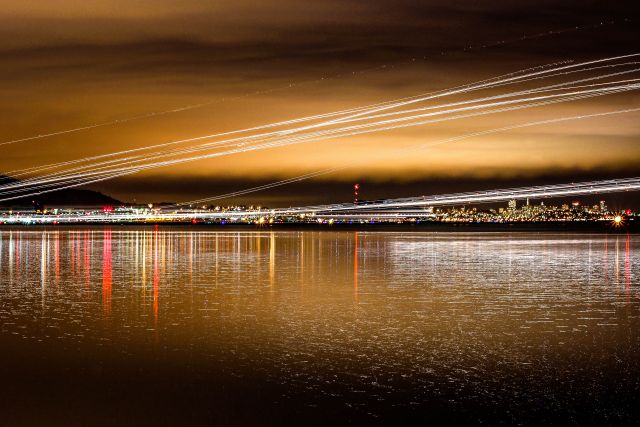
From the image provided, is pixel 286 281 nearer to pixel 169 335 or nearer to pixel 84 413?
pixel 169 335

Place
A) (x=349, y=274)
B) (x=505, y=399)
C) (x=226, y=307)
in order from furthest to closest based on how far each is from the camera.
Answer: (x=349, y=274) → (x=226, y=307) → (x=505, y=399)

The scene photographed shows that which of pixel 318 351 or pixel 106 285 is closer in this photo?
pixel 318 351

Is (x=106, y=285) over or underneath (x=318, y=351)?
over

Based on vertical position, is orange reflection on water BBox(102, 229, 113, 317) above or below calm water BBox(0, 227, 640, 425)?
above

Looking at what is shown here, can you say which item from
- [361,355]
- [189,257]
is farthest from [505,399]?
[189,257]

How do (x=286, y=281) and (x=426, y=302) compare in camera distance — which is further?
(x=286, y=281)

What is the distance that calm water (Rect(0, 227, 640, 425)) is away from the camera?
31.5 ft

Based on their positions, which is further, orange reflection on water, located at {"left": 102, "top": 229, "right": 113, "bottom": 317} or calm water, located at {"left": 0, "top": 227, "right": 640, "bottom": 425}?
orange reflection on water, located at {"left": 102, "top": 229, "right": 113, "bottom": 317}

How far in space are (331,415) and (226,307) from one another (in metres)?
9.18

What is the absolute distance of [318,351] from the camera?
42.2 ft

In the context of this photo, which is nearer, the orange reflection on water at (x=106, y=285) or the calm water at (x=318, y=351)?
the calm water at (x=318, y=351)

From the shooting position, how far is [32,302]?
1914 centimetres

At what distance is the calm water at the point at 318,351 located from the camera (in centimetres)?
960

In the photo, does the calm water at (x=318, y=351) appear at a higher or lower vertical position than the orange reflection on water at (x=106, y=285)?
lower
